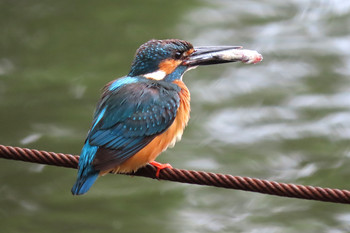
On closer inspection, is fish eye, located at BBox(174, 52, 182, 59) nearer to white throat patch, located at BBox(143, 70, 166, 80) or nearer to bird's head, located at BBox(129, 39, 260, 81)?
bird's head, located at BBox(129, 39, 260, 81)

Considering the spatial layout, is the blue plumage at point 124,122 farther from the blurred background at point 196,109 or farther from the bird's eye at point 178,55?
the blurred background at point 196,109

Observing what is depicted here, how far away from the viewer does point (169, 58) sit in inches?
159

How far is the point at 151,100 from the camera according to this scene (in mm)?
3688

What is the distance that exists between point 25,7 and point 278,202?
128 inches

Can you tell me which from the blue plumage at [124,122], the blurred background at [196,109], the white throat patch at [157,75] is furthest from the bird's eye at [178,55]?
the blurred background at [196,109]

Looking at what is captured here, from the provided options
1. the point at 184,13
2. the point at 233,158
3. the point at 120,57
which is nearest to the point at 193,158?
the point at 233,158

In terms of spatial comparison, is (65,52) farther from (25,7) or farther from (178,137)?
(178,137)

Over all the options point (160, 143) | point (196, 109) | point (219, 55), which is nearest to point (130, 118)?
point (160, 143)

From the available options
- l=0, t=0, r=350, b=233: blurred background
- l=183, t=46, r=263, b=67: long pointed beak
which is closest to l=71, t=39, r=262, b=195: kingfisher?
l=183, t=46, r=263, b=67: long pointed beak

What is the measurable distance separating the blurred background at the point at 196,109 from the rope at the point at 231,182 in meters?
3.07

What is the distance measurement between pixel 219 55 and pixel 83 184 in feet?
3.87

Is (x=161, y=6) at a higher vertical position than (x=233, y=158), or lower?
higher

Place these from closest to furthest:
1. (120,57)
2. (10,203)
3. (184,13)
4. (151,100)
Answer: (151,100)
(10,203)
(120,57)
(184,13)

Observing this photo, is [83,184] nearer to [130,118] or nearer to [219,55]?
[130,118]
